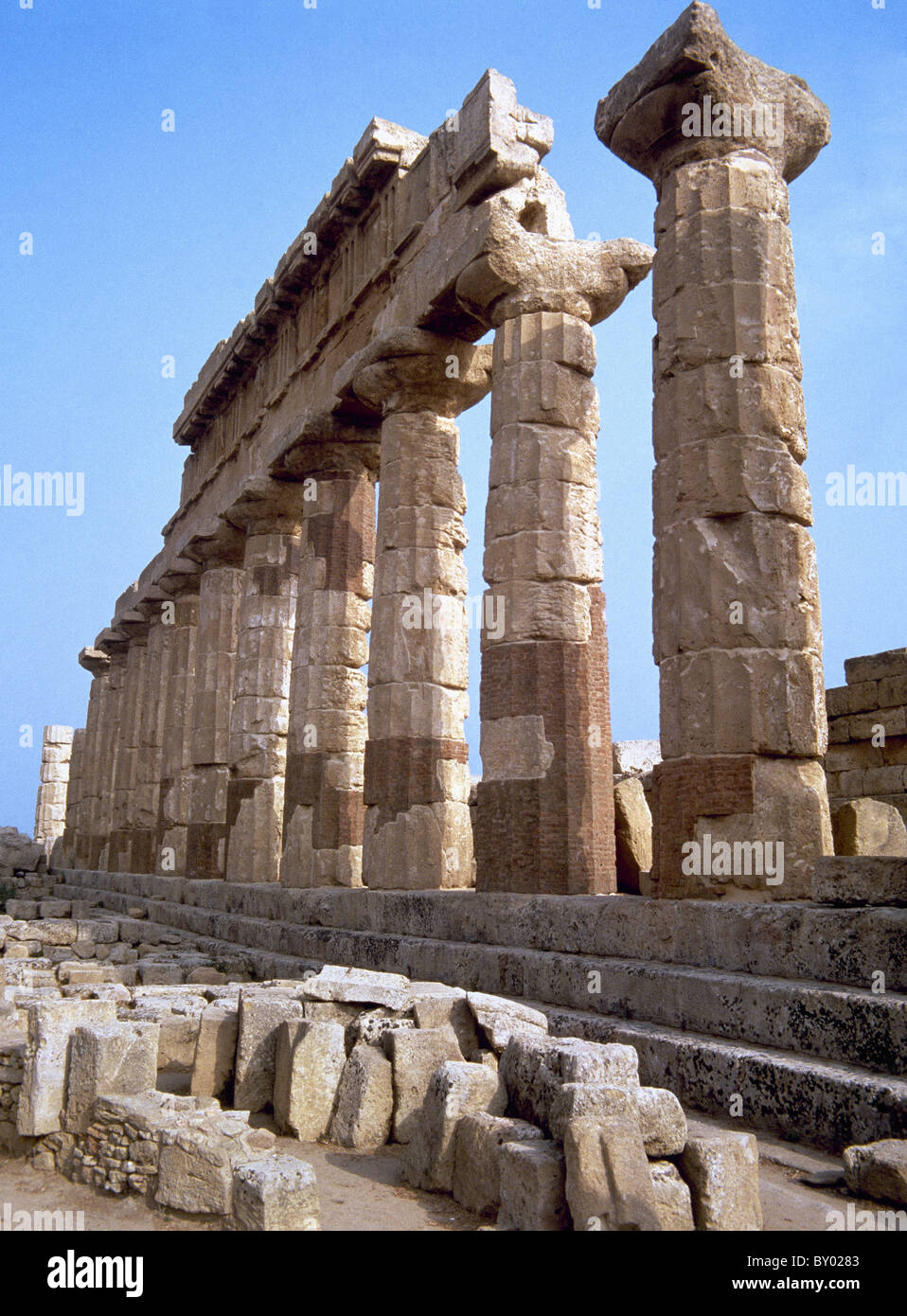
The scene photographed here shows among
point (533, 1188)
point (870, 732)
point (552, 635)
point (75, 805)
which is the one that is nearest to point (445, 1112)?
point (533, 1188)

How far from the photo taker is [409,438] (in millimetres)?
12797

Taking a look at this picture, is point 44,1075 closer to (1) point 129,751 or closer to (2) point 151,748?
(2) point 151,748

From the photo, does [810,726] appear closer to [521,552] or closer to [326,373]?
[521,552]

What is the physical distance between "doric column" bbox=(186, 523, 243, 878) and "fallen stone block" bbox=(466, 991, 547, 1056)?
12.3 meters

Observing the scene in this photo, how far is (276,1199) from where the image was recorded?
4.00 m

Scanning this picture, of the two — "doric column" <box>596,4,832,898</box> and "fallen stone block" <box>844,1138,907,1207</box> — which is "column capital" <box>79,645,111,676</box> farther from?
"fallen stone block" <box>844,1138,907,1207</box>

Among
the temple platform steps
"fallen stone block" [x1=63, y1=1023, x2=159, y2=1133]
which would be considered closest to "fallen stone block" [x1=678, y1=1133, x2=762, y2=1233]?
the temple platform steps

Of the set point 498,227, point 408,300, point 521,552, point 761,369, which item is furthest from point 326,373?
point 761,369

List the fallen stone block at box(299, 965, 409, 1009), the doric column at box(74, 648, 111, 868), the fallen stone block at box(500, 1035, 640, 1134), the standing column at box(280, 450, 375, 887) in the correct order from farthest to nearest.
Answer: the doric column at box(74, 648, 111, 868) < the standing column at box(280, 450, 375, 887) < the fallen stone block at box(299, 965, 409, 1009) < the fallen stone block at box(500, 1035, 640, 1134)

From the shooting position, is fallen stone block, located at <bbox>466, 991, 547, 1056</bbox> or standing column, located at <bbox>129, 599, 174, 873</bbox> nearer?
fallen stone block, located at <bbox>466, 991, 547, 1056</bbox>

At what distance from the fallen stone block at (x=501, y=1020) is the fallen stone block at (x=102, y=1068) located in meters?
1.83

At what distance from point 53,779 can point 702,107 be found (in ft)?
129

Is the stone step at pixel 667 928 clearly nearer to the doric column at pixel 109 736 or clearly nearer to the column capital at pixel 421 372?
the column capital at pixel 421 372

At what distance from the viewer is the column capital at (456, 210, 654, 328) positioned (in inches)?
425
